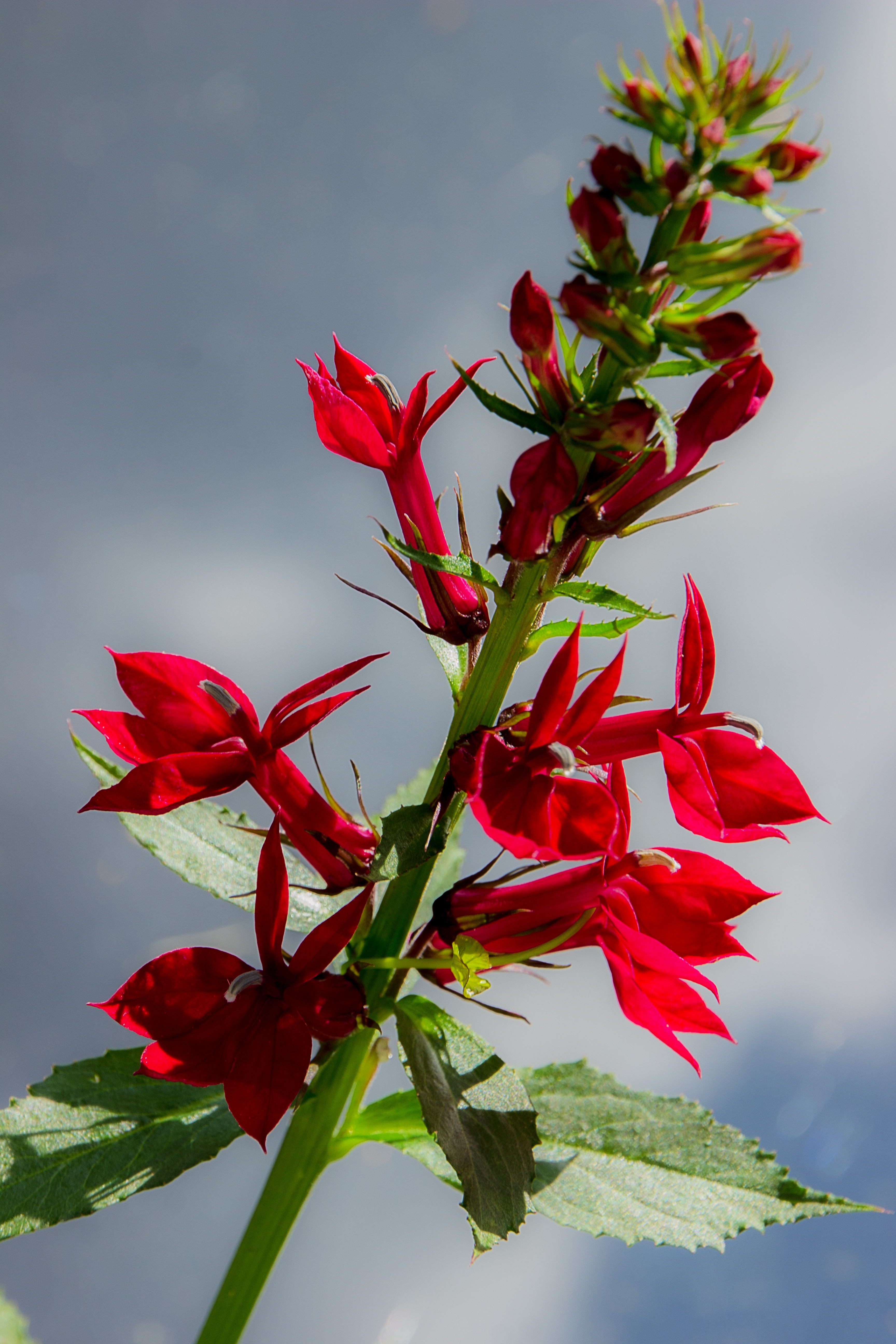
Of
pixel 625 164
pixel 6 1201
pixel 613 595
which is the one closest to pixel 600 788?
pixel 613 595

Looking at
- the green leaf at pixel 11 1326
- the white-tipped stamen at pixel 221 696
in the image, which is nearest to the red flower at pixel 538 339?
the white-tipped stamen at pixel 221 696

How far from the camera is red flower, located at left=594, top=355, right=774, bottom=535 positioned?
931mm

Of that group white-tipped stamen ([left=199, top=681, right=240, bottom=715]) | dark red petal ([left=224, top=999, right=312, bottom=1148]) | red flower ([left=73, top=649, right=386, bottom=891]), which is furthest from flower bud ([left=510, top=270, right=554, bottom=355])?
dark red petal ([left=224, top=999, right=312, bottom=1148])

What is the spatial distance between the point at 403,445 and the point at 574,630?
13.0 inches

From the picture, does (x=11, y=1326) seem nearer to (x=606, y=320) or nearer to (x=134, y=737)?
(x=134, y=737)

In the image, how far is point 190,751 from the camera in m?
1.04

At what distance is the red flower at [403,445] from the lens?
1075 mm

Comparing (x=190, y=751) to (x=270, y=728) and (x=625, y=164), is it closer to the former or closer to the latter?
(x=270, y=728)

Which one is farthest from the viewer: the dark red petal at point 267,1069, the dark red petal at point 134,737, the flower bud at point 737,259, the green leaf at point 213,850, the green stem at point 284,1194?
the green leaf at point 213,850

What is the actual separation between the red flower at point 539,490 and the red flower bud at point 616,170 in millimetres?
215

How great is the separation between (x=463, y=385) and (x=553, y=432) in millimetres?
199

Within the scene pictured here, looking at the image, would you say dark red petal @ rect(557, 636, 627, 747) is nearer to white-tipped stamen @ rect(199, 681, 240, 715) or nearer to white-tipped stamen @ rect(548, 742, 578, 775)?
white-tipped stamen @ rect(548, 742, 578, 775)

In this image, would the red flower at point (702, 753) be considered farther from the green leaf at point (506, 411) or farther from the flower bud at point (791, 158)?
the flower bud at point (791, 158)

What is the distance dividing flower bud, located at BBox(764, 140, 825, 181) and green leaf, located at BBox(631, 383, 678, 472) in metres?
0.21
